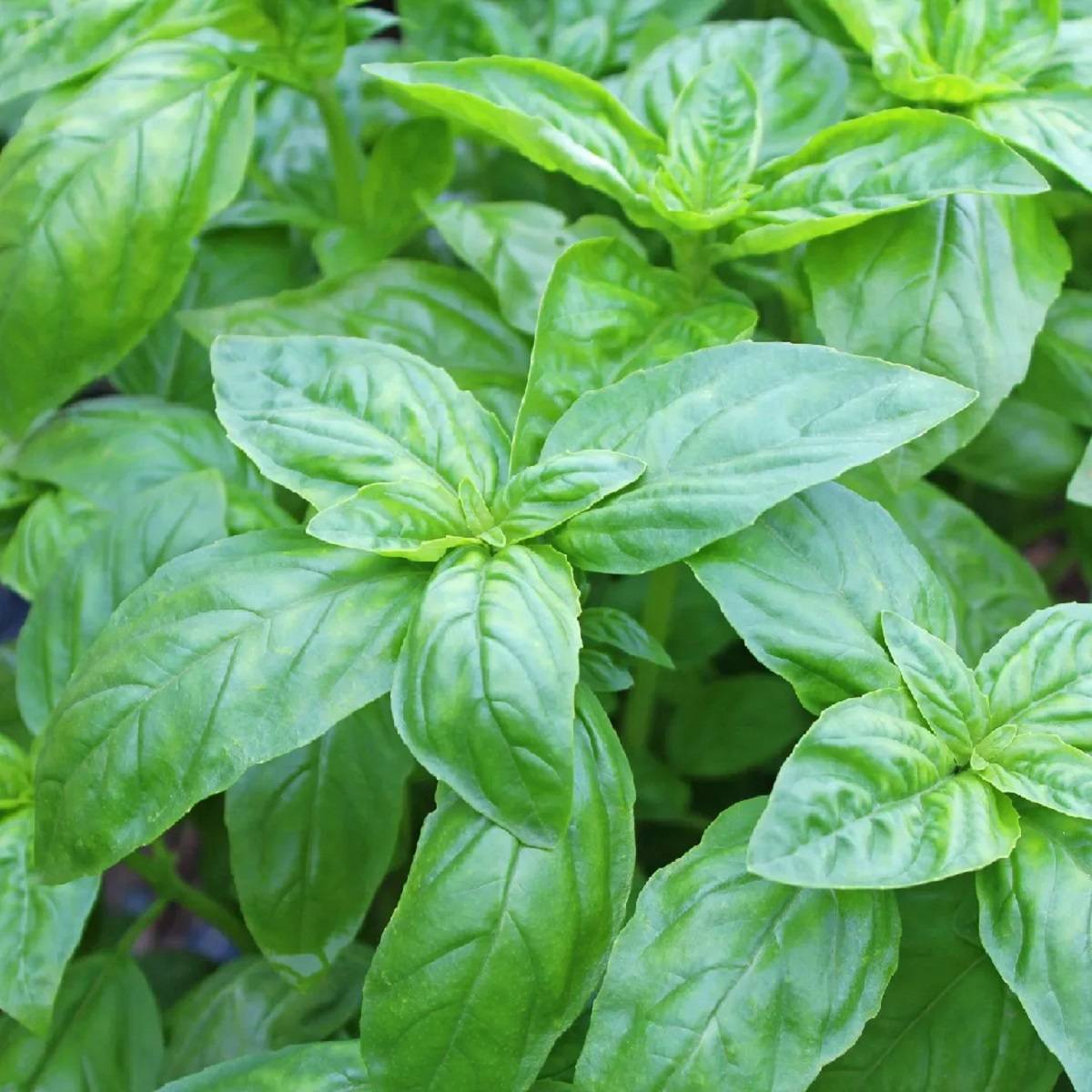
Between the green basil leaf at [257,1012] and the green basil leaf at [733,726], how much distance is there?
A: 295mm

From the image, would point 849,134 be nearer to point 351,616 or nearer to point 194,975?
point 351,616

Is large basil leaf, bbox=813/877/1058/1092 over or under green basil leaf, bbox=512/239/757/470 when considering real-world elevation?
under

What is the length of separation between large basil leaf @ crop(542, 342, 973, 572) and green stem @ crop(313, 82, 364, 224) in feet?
1.36

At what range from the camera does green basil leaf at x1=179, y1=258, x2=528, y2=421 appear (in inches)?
32.8

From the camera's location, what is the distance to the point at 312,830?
72 centimetres

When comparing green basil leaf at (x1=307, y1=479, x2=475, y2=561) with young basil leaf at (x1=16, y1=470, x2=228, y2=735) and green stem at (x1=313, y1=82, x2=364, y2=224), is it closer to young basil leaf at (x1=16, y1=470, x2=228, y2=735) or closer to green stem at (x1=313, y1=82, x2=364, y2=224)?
young basil leaf at (x1=16, y1=470, x2=228, y2=735)

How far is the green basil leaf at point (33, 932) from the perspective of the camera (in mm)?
669

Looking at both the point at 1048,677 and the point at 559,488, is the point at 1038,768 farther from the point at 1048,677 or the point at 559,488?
the point at 559,488

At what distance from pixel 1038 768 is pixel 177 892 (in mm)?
589

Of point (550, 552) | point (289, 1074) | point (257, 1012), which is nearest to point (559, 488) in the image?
point (550, 552)

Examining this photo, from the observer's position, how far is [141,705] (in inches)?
23.2

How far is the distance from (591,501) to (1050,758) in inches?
9.6

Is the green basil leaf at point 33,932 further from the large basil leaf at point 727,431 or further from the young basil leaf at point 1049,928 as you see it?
the young basil leaf at point 1049,928

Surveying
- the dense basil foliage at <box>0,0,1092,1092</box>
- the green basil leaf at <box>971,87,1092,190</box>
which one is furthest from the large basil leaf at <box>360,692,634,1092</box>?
the green basil leaf at <box>971,87,1092,190</box>
